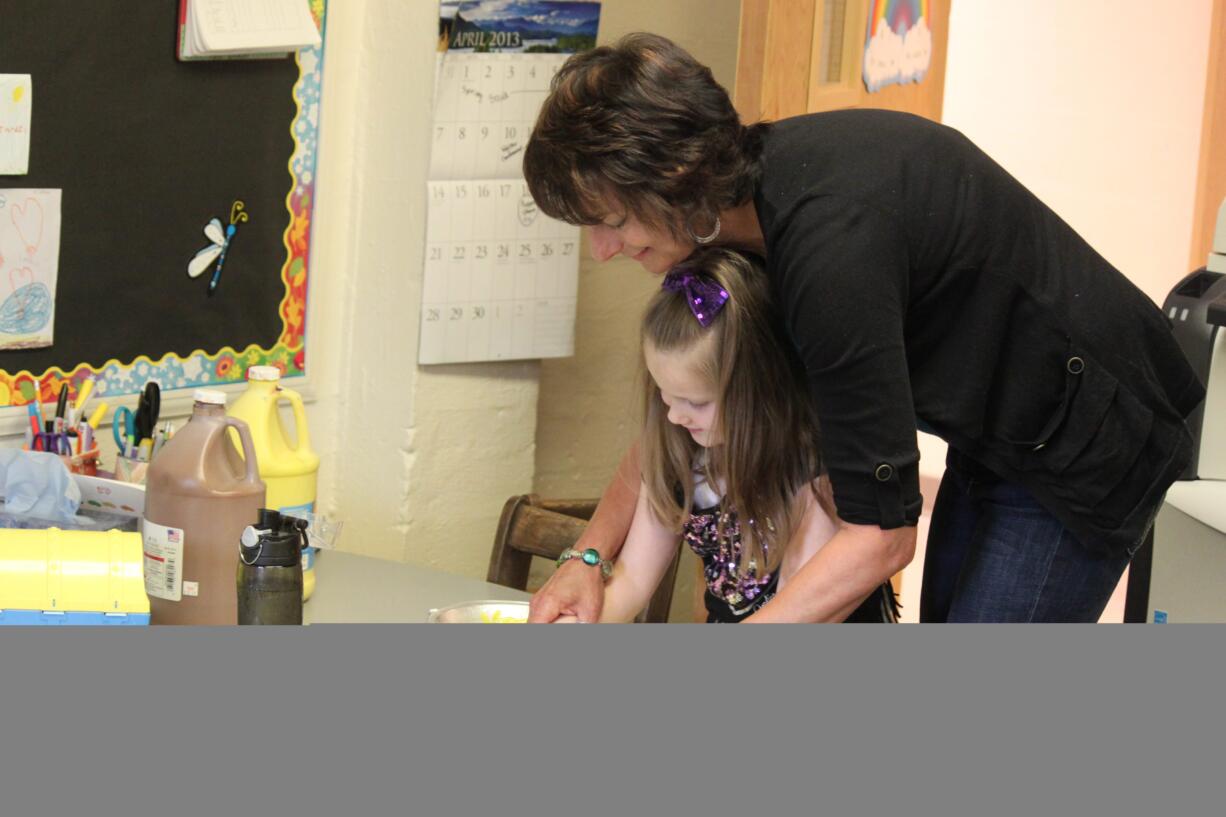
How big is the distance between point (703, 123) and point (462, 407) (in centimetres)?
149

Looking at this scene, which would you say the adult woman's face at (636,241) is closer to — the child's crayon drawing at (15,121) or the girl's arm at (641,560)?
the girl's arm at (641,560)

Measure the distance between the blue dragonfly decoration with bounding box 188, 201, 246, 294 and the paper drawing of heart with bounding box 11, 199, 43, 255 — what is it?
29 centimetres

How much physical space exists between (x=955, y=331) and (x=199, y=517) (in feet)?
2.55

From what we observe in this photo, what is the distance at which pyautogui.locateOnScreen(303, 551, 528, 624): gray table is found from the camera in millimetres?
1639

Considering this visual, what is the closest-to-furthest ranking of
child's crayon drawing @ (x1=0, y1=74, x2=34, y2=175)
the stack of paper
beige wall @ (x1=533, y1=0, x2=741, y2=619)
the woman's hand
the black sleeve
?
the black sleeve → the woman's hand → child's crayon drawing @ (x1=0, y1=74, x2=34, y2=175) → the stack of paper → beige wall @ (x1=533, y1=0, x2=741, y2=619)

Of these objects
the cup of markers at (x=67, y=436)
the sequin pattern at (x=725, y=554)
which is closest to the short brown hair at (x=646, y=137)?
the sequin pattern at (x=725, y=554)

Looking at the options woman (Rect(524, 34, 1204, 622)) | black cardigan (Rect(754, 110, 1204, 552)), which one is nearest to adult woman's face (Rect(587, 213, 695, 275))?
woman (Rect(524, 34, 1204, 622))

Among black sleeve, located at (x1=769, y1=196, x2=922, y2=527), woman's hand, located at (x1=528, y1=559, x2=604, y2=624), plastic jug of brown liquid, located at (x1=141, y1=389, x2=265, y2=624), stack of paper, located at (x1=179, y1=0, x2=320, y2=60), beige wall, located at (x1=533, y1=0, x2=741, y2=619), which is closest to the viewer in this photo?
black sleeve, located at (x1=769, y1=196, x2=922, y2=527)

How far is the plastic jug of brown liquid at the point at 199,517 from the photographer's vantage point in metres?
1.43

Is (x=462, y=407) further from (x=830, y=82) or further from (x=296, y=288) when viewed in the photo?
(x=830, y=82)

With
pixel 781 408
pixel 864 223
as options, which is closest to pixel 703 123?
pixel 864 223

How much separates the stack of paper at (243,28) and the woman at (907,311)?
110 centimetres

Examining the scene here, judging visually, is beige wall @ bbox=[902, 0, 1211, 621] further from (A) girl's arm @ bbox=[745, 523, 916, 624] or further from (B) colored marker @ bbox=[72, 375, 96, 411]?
(A) girl's arm @ bbox=[745, 523, 916, 624]

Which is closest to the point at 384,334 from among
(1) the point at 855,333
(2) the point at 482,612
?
(2) the point at 482,612
